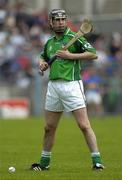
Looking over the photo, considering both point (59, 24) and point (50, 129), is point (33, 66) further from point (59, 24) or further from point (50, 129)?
point (59, 24)

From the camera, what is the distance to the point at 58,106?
1224 cm

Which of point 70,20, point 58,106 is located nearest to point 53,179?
point 58,106

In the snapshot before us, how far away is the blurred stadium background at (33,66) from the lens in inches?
1137

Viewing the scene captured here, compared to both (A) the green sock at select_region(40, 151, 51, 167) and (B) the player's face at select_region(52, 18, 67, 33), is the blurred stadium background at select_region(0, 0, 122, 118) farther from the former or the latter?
(B) the player's face at select_region(52, 18, 67, 33)

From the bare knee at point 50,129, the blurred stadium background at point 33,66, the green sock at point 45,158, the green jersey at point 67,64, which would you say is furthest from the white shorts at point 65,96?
the blurred stadium background at point 33,66

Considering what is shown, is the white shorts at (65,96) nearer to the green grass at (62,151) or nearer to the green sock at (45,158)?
the green sock at (45,158)

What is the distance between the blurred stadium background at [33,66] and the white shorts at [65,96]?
16.2 meters

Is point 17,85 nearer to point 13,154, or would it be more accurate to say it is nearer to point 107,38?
point 107,38

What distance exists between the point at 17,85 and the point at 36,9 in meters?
6.10

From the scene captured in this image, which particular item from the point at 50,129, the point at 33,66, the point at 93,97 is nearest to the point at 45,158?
the point at 50,129

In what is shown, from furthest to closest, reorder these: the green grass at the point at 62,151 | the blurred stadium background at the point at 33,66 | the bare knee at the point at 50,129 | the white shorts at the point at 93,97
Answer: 1. the blurred stadium background at the point at 33,66
2. the white shorts at the point at 93,97
3. the bare knee at the point at 50,129
4. the green grass at the point at 62,151

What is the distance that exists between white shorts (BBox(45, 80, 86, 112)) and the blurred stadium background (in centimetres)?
1624

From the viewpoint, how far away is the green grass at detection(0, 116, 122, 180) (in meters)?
11.8

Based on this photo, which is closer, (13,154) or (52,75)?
(52,75)
